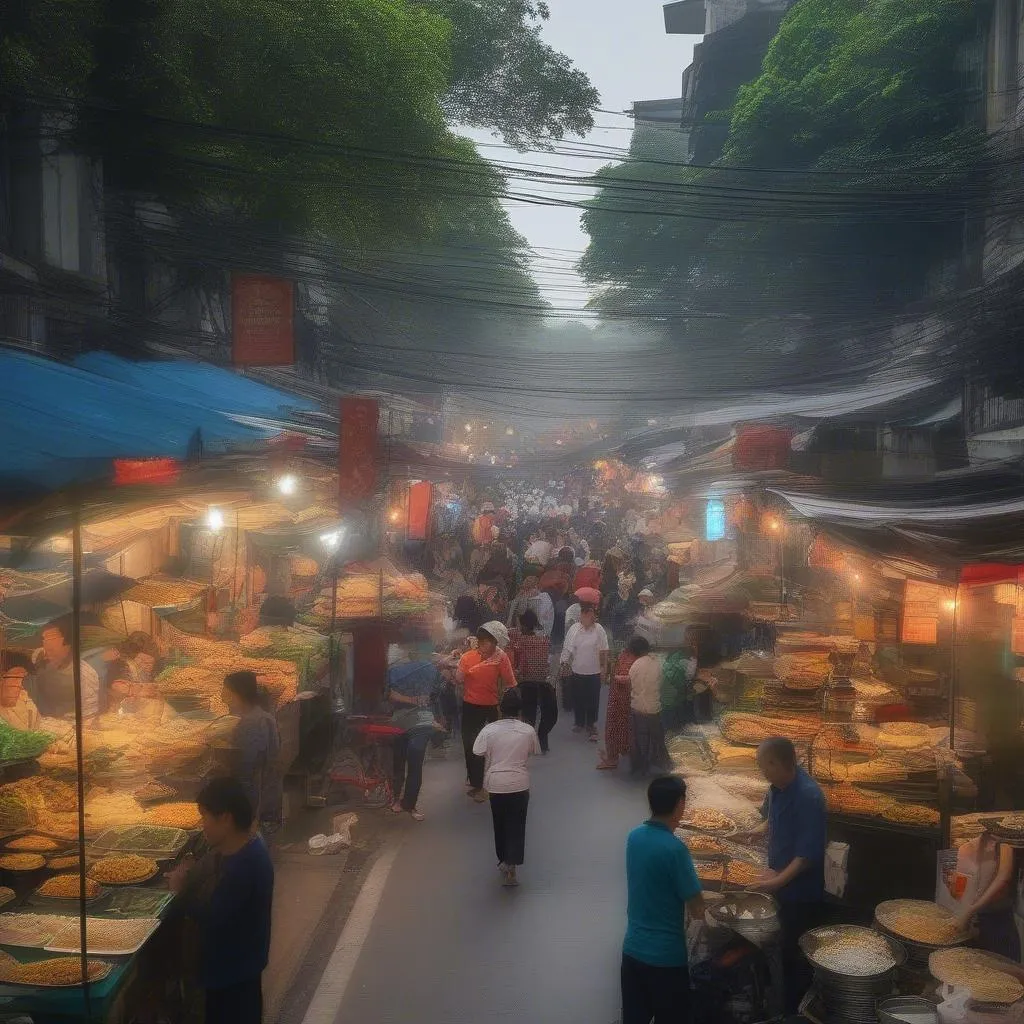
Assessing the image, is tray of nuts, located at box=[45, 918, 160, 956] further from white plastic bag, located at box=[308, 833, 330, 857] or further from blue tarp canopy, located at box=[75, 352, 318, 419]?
blue tarp canopy, located at box=[75, 352, 318, 419]

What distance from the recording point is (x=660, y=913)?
4.98m

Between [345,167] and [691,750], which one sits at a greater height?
[345,167]

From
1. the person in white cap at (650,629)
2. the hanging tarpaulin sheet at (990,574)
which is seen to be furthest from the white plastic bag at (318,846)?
the person in white cap at (650,629)

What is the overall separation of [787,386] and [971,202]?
6.28 meters

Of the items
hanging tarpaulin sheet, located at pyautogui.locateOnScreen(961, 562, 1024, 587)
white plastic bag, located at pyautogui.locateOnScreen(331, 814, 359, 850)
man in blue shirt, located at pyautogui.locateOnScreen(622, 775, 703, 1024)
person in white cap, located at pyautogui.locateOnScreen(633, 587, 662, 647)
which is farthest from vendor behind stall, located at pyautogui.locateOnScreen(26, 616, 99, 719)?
person in white cap, located at pyautogui.locateOnScreen(633, 587, 662, 647)

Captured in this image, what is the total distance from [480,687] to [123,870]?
5.01 m

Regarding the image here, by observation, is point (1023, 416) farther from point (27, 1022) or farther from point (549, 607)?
point (27, 1022)

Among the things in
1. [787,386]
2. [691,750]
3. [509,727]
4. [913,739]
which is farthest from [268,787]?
[787,386]

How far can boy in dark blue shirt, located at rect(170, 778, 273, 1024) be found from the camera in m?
4.84

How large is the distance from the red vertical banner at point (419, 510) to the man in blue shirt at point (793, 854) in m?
15.6

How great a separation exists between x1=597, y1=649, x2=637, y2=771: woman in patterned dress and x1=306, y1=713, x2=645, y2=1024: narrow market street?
853mm

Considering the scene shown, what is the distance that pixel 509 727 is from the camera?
334 inches

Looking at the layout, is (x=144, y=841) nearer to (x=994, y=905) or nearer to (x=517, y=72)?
(x=994, y=905)

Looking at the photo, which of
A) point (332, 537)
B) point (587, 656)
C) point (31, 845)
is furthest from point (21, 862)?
point (332, 537)
